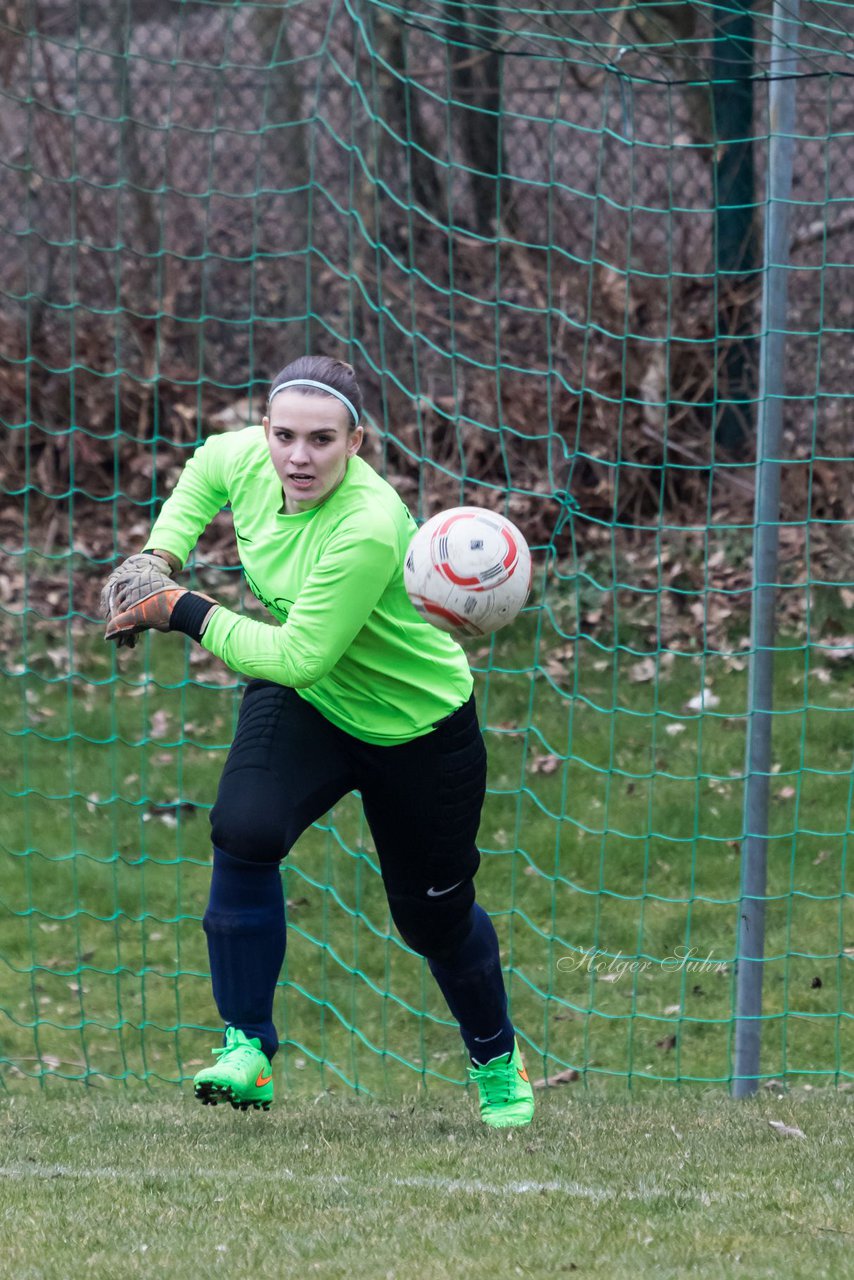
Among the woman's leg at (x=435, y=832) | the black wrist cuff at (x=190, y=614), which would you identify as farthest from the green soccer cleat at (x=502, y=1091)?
the black wrist cuff at (x=190, y=614)

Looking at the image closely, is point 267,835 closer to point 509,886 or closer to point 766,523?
point 766,523

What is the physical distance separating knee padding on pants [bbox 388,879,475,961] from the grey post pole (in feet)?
3.72

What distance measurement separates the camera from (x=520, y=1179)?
3818mm

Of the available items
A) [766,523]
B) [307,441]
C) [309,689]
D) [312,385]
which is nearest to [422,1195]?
[309,689]

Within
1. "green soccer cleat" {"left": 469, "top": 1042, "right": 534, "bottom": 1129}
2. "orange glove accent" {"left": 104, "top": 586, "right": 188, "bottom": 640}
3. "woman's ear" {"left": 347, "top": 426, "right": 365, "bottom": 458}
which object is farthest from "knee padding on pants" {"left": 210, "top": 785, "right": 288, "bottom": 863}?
"green soccer cleat" {"left": 469, "top": 1042, "right": 534, "bottom": 1129}

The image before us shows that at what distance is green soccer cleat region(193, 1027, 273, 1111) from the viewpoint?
4.01 m

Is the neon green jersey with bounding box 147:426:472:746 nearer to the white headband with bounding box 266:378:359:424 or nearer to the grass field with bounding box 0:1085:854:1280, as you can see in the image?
the white headband with bounding box 266:378:359:424

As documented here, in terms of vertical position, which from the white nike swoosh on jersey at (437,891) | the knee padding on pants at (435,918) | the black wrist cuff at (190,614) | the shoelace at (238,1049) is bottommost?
the shoelace at (238,1049)

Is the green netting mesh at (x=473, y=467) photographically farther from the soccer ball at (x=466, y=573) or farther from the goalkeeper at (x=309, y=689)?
the soccer ball at (x=466, y=573)

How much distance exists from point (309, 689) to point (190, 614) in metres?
0.38

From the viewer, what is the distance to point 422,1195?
12.0 feet

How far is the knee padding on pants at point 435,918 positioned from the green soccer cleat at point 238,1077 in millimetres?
489

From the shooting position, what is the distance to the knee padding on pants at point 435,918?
4.34 metres

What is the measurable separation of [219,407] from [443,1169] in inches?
273
